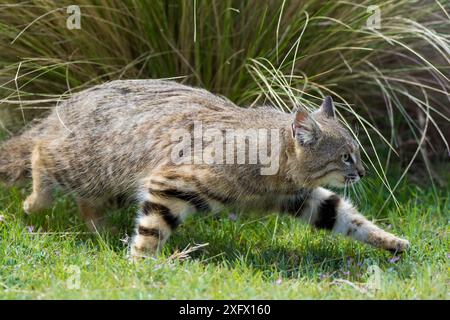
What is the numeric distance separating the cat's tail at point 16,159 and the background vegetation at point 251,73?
0.13m

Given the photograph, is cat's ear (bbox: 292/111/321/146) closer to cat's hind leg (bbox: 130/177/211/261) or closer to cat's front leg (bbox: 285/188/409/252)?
cat's front leg (bbox: 285/188/409/252)

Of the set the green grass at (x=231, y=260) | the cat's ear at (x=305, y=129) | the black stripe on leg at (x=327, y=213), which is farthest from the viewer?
the black stripe on leg at (x=327, y=213)

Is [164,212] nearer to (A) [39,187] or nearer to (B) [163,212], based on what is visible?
(B) [163,212]

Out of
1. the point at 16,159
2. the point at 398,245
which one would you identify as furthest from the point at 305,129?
the point at 16,159

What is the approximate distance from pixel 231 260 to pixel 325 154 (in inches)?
31.2

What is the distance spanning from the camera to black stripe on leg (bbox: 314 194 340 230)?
193 inches

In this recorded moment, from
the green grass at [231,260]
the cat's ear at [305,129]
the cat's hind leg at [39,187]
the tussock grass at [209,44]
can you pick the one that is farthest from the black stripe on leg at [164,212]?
the tussock grass at [209,44]

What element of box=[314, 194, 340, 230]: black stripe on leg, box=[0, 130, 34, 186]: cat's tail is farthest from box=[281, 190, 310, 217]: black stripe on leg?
box=[0, 130, 34, 186]: cat's tail

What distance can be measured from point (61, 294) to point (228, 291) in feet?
2.58

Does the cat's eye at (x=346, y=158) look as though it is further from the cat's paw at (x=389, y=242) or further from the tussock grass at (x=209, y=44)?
the tussock grass at (x=209, y=44)

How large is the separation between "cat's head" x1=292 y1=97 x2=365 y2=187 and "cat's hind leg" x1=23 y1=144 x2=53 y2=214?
169cm

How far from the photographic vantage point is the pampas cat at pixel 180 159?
15.0 ft

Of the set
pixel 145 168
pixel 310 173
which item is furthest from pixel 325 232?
pixel 145 168

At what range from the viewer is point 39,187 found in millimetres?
5234
